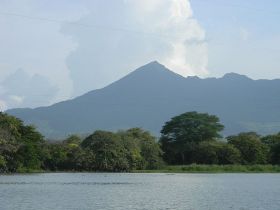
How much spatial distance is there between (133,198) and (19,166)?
40.0 meters

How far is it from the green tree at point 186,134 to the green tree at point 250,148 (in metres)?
7.05

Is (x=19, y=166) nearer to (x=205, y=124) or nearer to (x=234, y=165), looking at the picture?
(x=234, y=165)

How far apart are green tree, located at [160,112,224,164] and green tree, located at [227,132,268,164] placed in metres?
7.05

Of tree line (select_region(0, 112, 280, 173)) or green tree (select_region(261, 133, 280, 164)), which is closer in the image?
tree line (select_region(0, 112, 280, 173))

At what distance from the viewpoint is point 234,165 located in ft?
286

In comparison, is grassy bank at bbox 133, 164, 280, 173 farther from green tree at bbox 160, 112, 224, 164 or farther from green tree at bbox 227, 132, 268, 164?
green tree at bbox 160, 112, 224, 164

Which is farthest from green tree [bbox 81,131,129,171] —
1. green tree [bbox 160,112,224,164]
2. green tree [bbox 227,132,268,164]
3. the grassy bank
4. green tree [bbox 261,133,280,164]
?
green tree [bbox 261,133,280,164]

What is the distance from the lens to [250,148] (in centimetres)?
9200

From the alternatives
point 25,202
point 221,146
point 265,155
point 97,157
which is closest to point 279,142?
point 265,155

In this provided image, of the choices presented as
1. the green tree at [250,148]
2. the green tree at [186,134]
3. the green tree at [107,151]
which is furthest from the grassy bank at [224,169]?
the green tree at [186,134]

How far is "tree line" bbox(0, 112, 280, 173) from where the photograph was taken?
236ft

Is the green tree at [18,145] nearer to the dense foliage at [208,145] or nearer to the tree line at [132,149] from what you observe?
the tree line at [132,149]

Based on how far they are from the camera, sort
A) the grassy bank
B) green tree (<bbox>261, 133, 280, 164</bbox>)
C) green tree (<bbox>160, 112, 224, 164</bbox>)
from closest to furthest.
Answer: the grassy bank → green tree (<bbox>261, 133, 280, 164</bbox>) → green tree (<bbox>160, 112, 224, 164</bbox>)

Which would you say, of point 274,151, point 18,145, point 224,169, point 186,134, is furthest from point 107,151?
point 274,151
